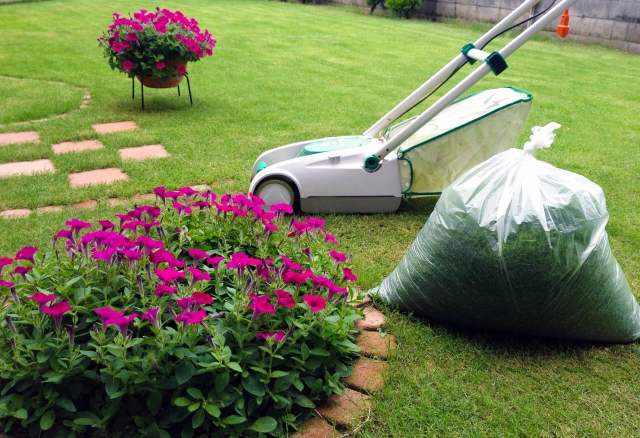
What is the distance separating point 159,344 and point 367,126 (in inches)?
138

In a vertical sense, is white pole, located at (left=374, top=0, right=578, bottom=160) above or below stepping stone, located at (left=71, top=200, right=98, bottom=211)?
above

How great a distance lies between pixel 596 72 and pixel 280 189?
6.05m

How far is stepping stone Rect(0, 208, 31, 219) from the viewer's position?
10.1ft

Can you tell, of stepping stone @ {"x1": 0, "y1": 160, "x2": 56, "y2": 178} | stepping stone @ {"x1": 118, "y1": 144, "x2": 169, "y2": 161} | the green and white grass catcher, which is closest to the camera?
the green and white grass catcher

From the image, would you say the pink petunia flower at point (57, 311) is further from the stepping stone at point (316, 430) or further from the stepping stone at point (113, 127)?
the stepping stone at point (113, 127)

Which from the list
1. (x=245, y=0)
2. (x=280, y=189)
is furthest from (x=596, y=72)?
(x=245, y=0)

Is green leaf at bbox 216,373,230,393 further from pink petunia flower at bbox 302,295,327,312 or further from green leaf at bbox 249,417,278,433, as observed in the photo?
pink petunia flower at bbox 302,295,327,312

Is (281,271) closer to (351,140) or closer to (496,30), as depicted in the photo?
(351,140)

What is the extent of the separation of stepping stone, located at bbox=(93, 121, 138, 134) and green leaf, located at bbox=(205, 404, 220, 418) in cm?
341

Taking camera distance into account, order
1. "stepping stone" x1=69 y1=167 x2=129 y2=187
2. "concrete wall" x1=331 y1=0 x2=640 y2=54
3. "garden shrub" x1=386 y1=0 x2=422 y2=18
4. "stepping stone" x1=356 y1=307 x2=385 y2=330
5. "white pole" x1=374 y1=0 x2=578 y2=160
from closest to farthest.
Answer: "stepping stone" x1=356 y1=307 x2=385 y2=330 < "white pole" x1=374 y1=0 x2=578 y2=160 < "stepping stone" x1=69 y1=167 x2=129 y2=187 < "concrete wall" x1=331 y1=0 x2=640 y2=54 < "garden shrub" x1=386 y1=0 x2=422 y2=18

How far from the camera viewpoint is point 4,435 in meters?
1.66

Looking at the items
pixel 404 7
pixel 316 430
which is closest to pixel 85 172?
pixel 316 430

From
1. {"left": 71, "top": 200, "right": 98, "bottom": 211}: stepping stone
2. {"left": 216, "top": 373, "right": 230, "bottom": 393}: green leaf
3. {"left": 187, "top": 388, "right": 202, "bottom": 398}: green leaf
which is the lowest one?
{"left": 187, "top": 388, "right": 202, "bottom": 398}: green leaf

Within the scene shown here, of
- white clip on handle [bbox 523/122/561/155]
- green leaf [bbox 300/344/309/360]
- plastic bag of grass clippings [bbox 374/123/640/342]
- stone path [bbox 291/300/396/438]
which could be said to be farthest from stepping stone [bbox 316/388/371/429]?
white clip on handle [bbox 523/122/561/155]
